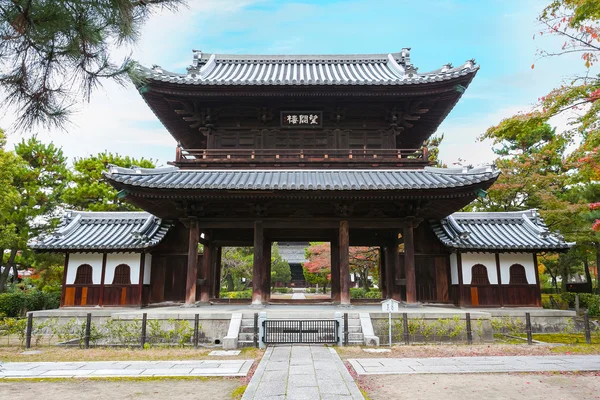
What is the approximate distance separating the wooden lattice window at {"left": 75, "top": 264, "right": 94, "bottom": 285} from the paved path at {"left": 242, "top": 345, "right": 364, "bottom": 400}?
10.2 m

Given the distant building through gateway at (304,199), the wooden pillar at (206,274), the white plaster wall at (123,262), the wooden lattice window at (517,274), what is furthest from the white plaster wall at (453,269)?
the white plaster wall at (123,262)

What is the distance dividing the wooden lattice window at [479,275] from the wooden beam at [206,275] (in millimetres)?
10525

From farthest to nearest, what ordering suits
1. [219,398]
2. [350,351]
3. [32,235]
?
[32,235]
[350,351]
[219,398]

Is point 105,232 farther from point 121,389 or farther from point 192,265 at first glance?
point 121,389

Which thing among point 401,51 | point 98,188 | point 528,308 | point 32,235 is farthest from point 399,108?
point 32,235

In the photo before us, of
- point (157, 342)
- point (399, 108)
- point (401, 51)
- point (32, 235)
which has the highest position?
point (401, 51)

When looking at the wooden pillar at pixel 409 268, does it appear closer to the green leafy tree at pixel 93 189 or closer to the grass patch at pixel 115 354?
the grass patch at pixel 115 354

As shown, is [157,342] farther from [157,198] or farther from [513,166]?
[513,166]

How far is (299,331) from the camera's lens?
10516mm

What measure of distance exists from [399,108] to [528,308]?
9222 millimetres

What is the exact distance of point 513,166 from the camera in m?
23.8

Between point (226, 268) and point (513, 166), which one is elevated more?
point (513, 166)

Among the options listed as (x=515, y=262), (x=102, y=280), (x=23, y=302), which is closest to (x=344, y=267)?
(x=515, y=262)

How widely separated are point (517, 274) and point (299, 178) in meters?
9.72
